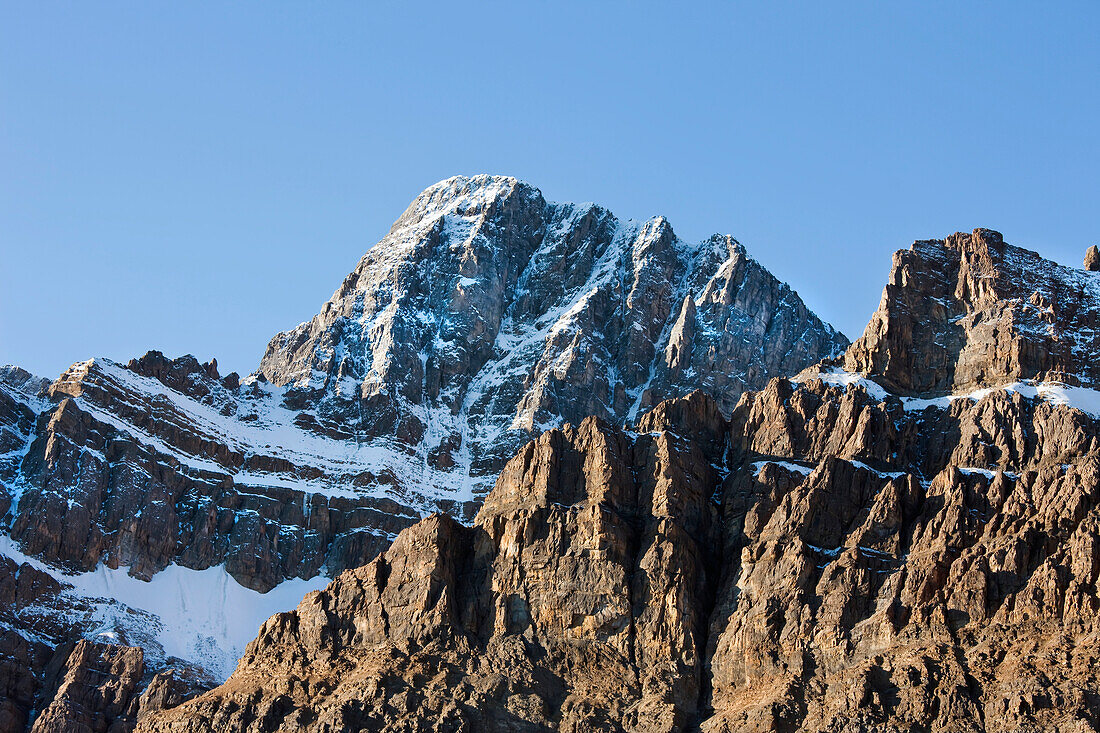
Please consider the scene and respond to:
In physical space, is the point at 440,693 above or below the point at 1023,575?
below

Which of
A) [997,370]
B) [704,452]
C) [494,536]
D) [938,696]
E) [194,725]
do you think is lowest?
[194,725]

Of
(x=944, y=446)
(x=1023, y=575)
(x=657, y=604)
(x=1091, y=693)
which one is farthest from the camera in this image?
(x=944, y=446)

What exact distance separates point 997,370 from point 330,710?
81505 mm

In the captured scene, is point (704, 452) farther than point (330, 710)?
Yes

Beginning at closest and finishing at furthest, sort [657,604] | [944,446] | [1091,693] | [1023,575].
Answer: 1. [1091,693]
2. [1023,575]
3. [657,604]
4. [944,446]

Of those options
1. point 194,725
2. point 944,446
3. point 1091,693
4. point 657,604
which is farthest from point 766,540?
point 194,725

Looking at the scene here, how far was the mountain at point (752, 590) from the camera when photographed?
15212 centimetres

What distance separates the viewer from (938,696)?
148125mm

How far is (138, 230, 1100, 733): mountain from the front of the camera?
152125mm

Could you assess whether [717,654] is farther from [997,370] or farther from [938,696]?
[997,370]

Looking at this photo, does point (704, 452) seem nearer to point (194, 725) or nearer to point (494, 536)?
point (494, 536)

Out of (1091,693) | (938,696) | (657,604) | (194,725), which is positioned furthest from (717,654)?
(194,725)

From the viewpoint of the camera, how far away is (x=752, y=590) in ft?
548

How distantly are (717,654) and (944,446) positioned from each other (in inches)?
1472
